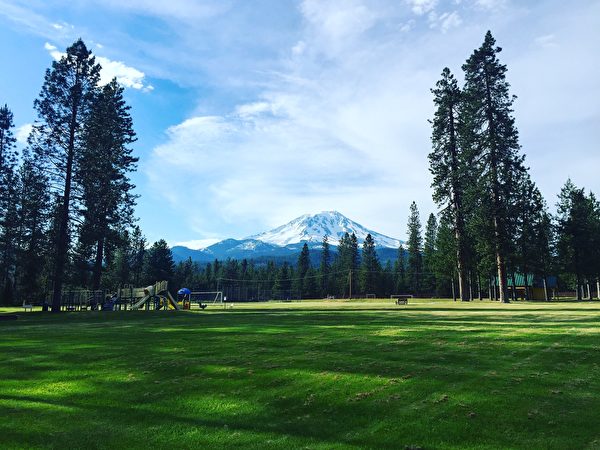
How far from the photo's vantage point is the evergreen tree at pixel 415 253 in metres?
128

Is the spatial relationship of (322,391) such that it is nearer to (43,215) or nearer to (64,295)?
(43,215)

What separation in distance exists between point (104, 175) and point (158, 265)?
208ft

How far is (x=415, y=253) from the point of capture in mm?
130625

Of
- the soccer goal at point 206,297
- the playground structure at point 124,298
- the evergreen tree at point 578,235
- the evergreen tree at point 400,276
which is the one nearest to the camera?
the playground structure at point 124,298

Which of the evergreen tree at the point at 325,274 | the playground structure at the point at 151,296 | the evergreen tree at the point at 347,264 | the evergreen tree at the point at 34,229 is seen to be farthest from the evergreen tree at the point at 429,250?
the evergreen tree at the point at 34,229

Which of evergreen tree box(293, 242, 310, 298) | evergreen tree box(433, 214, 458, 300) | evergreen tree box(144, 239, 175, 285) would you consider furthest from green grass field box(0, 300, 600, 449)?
evergreen tree box(293, 242, 310, 298)

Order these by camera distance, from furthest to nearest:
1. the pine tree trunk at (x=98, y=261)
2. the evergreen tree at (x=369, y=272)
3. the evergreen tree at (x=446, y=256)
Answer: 1. the evergreen tree at (x=369, y=272)
2. the evergreen tree at (x=446, y=256)
3. the pine tree trunk at (x=98, y=261)

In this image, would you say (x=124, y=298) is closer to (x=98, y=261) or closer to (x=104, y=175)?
(x=98, y=261)

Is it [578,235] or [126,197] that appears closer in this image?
[126,197]

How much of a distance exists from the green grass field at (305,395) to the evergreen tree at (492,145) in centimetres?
3783

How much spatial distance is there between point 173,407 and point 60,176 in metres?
37.6

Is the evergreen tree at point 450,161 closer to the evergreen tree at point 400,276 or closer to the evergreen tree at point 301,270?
the evergreen tree at point 400,276

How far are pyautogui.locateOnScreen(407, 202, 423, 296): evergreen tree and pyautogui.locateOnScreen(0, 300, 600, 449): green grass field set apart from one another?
118 meters

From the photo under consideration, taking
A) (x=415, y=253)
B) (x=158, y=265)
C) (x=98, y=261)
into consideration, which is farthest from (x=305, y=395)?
(x=415, y=253)
